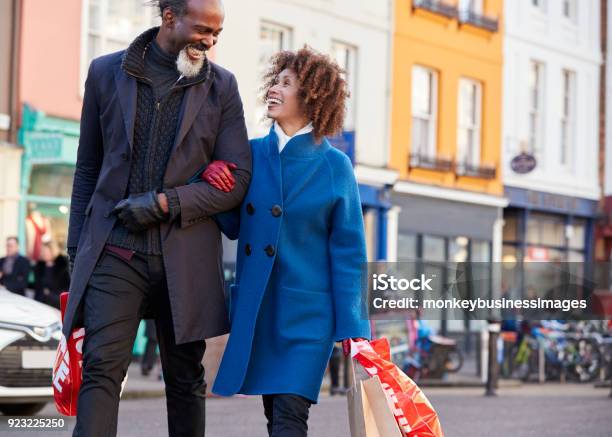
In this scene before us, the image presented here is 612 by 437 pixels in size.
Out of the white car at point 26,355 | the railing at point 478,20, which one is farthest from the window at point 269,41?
the white car at point 26,355

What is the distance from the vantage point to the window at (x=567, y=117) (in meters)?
32.6

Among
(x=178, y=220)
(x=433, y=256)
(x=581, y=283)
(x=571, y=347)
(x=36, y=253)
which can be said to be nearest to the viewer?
(x=178, y=220)

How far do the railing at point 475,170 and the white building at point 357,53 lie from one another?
2.56 m

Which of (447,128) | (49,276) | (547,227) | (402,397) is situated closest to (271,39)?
(447,128)

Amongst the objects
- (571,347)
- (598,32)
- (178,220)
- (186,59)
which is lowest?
(571,347)

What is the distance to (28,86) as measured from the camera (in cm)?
1958

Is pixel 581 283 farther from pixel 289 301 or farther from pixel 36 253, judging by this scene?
pixel 36 253

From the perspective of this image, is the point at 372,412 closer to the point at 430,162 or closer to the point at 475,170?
the point at 430,162

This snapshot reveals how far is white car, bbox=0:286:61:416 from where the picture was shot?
32.9ft

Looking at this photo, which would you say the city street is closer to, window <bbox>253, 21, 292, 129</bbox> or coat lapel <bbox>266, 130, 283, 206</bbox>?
coat lapel <bbox>266, 130, 283, 206</bbox>

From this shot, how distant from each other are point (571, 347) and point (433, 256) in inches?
288

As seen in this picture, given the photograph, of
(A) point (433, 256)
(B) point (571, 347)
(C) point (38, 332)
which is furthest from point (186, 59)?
(A) point (433, 256)

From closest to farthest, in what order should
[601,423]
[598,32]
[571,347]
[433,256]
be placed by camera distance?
[601,423]
[571,347]
[433,256]
[598,32]

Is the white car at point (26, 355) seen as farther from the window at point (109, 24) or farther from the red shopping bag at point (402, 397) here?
the window at point (109, 24)
